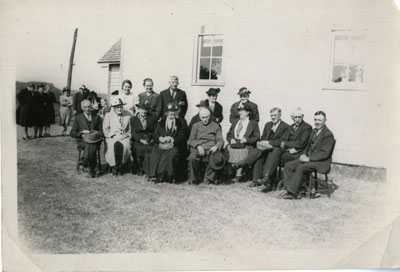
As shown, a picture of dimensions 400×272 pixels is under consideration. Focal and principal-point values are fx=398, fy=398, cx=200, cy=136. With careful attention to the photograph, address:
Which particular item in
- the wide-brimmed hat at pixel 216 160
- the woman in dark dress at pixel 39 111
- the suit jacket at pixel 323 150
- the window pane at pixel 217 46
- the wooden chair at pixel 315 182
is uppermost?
the window pane at pixel 217 46

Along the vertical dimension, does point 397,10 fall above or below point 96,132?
above

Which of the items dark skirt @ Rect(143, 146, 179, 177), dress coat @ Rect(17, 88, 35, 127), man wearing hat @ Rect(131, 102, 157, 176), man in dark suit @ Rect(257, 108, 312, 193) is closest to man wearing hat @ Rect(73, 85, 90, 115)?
dress coat @ Rect(17, 88, 35, 127)

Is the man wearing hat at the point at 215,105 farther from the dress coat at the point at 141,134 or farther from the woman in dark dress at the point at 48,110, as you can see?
the woman in dark dress at the point at 48,110

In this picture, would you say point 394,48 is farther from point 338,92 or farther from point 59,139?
point 59,139

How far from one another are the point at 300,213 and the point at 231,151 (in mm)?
940

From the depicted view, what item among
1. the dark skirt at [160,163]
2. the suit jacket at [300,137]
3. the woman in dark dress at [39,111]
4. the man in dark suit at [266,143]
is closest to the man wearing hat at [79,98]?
the woman in dark dress at [39,111]

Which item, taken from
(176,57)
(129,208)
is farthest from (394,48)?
(129,208)

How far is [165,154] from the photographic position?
411 cm

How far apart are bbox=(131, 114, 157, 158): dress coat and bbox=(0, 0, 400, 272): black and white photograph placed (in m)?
0.01

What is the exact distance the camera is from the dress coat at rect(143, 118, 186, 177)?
13.4 feet

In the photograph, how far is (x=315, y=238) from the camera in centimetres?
404

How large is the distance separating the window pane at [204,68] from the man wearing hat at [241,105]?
1.25 feet

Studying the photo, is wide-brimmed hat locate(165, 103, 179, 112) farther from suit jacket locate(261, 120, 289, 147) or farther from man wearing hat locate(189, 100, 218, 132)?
suit jacket locate(261, 120, 289, 147)

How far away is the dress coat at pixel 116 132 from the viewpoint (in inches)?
160
